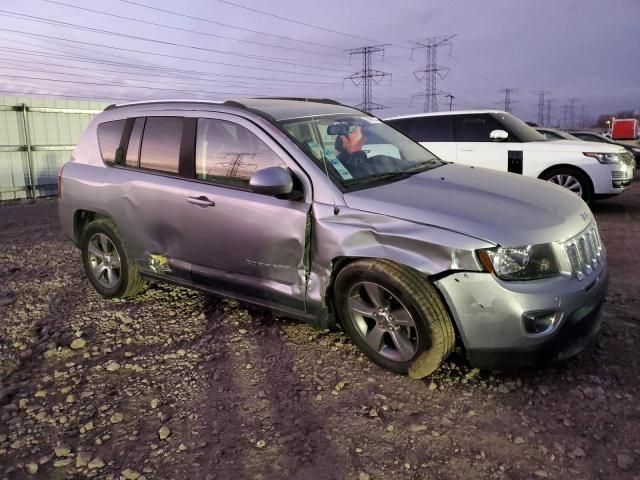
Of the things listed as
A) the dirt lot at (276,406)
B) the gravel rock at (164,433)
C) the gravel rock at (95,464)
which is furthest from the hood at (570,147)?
the gravel rock at (95,464)

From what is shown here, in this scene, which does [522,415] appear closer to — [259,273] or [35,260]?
[259,273]

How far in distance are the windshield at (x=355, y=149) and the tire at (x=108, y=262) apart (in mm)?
1934

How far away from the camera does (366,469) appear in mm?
2520

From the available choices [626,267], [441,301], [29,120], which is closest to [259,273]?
[441,301]

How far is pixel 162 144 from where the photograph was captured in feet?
14.3

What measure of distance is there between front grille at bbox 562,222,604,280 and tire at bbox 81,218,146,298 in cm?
341

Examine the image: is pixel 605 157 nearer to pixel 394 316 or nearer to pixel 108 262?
pixel 394 316

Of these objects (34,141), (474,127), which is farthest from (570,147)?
(34,141)

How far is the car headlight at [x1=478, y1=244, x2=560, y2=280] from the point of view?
2.91 metres

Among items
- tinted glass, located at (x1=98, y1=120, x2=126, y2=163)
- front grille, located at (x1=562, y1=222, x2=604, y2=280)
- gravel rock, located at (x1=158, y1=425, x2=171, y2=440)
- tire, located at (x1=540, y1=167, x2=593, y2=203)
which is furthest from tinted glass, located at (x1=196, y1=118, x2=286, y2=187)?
tire, located at (x1=540, y1=167, x2=593, y2=203)

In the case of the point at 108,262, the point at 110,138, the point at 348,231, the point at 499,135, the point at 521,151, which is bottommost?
the point at 108,262

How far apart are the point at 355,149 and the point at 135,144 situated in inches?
76.9

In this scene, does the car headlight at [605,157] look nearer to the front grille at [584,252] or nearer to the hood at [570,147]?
the hood at [570,147]

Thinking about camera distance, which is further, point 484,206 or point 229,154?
point 229,154
